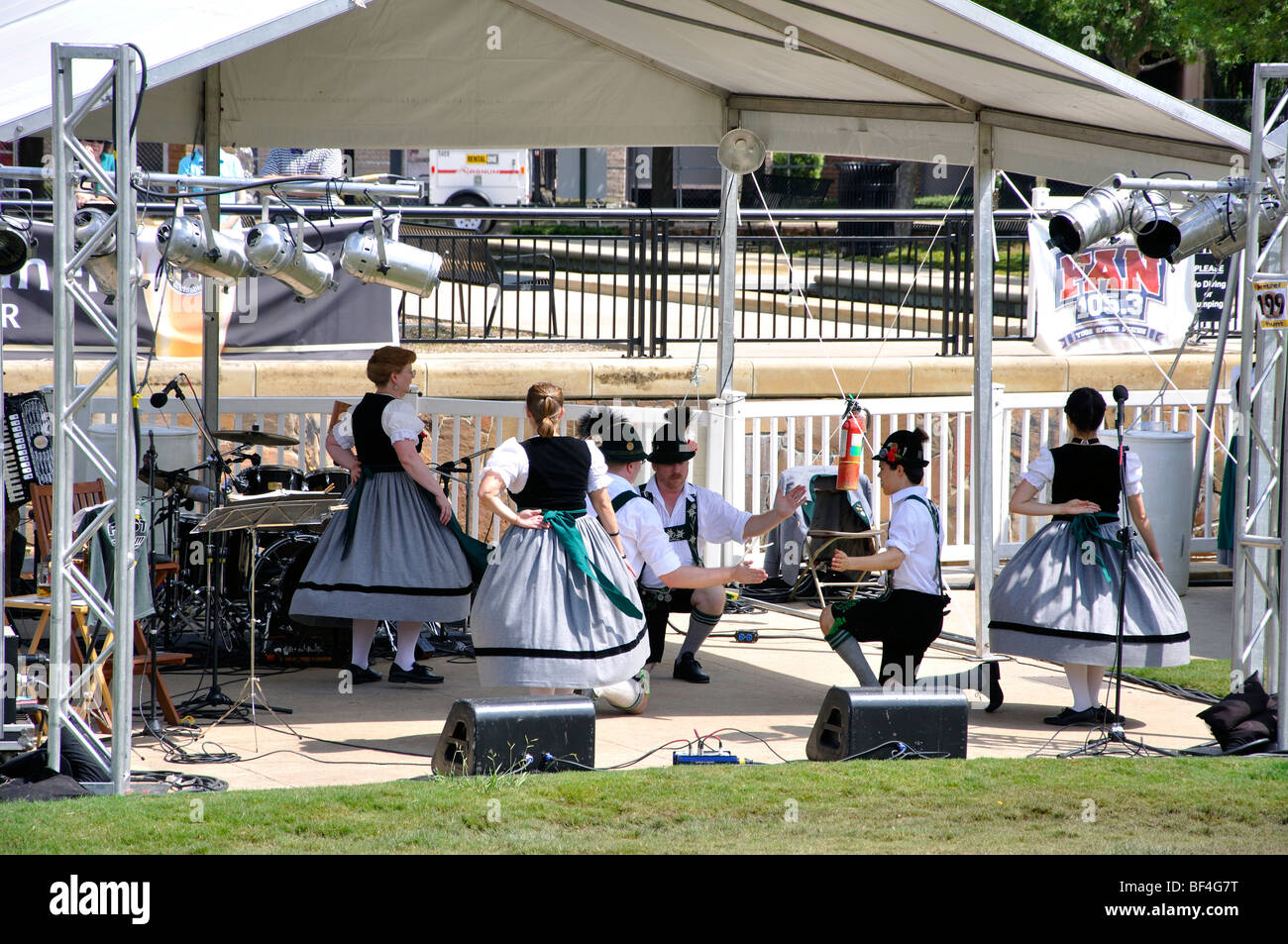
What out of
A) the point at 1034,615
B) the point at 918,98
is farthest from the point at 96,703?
the point at 918,98

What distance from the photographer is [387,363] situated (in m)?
8.02

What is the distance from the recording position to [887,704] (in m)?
6.28

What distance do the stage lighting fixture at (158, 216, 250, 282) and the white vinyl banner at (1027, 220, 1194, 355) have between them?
26.0ft

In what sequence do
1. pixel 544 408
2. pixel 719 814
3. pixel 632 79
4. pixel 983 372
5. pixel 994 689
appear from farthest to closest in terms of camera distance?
pixel 632 79, pixel 983 372, pixel 994 689, pixel 544 408, pixel 719 814

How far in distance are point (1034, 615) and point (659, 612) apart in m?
2.10

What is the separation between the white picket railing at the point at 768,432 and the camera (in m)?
10.3

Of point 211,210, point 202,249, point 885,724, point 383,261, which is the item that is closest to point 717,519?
point 885,724

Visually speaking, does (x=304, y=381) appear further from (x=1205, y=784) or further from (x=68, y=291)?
(x=1205, y=784)

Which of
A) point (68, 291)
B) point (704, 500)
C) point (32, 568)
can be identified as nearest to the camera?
point (68, 291)

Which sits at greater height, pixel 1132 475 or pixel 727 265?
pixel 727 265

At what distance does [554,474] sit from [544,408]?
1.07 ft

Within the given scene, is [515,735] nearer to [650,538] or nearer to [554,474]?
[554,474]

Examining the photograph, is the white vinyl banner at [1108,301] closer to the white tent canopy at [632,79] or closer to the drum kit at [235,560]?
the white tent canopy at [632,79]

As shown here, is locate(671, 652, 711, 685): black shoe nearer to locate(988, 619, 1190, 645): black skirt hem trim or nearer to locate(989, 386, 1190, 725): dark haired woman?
locate(989, 386, 1190, 725): dark haired woman
